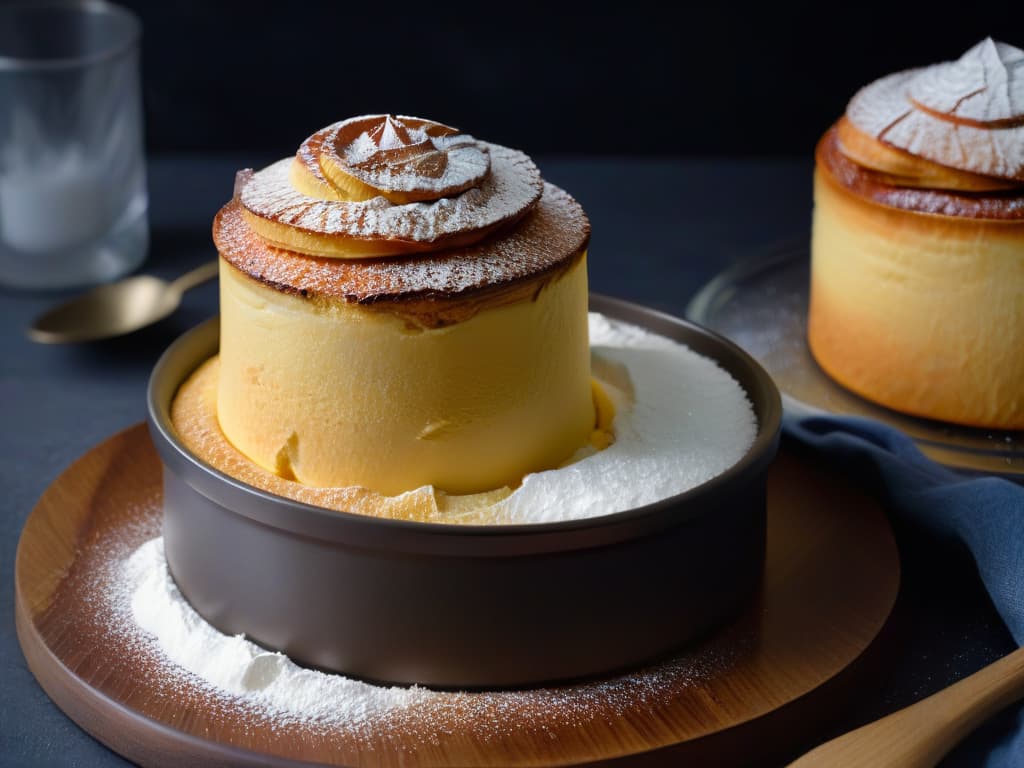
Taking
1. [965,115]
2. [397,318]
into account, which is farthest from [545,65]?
[397,318]

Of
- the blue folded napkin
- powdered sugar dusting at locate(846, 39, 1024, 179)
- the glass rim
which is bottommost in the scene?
the blue folded napkin

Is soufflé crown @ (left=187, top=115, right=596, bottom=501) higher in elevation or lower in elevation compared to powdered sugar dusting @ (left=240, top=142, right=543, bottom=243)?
lower

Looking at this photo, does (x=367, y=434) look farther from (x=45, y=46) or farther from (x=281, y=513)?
(x=45, y=46)

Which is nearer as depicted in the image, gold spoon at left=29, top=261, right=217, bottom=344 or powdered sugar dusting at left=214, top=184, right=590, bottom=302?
powdered sugar dusting at left=214, top=184, right=590, bottom=302

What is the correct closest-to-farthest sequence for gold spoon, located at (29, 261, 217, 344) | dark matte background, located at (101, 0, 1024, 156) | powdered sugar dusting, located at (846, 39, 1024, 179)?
1. powdered sugar dusting, located at (846, 39, 1024, 179)
2. gold spoon, located at (29, 261, 217, 344)
3. dark matte background, located at (101, 0, 1024, 156)

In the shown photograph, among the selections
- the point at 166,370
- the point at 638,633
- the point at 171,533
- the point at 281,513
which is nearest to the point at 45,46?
the point at 166,370

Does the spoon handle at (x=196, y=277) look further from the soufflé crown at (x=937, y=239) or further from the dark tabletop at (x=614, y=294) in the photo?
the soufflé crown at (x=937, y=239)

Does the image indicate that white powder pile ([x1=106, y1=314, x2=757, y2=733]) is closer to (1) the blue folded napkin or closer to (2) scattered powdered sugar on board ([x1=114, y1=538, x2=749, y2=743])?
(2) scattered powdered sugar on board ([x1=114, y1=538, x2=749, y2=743])

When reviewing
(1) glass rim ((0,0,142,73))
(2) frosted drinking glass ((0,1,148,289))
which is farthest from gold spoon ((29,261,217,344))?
(1) glass rim ((0,0,142,73))
